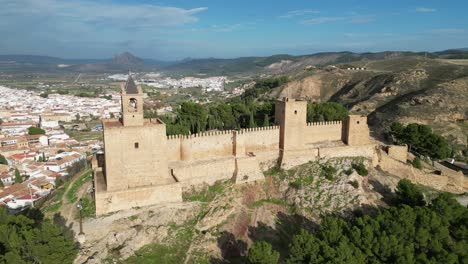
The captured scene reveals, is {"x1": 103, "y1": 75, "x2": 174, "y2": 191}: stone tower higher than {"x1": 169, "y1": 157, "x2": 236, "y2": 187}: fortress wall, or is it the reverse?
Answer: {"x1": 103, "y1": 75, "x2": 174, "y2": 191}: stone tower

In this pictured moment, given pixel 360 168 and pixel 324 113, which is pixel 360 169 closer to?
pixel 360 168

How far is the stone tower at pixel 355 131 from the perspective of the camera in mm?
27891

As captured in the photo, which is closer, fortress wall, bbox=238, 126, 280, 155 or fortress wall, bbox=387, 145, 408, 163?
fortress wall, bbox=238, 126, 280, 155

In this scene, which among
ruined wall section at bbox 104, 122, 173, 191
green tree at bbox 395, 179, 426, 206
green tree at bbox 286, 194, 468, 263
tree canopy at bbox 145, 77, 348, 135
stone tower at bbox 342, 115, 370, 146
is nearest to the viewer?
green tree at bbox 286, 194, 468, 263

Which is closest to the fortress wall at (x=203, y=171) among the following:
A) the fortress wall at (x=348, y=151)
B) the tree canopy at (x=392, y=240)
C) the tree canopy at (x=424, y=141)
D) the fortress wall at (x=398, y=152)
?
the fortress wall at (x=348, y=151)

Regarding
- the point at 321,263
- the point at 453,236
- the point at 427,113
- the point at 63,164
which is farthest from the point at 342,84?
the point at 321,263

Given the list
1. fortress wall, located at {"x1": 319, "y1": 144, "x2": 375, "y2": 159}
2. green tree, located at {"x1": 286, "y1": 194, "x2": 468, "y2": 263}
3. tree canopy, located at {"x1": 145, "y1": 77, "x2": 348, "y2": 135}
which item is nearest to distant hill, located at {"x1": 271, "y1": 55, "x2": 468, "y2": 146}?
tree canopy, located at {"x1": 145, "y1": 77, "x2": 348, "y2": 135}

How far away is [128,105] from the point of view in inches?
833

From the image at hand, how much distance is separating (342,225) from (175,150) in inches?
442

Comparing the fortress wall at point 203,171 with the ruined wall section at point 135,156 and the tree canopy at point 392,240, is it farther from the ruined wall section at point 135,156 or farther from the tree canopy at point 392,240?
the tree canopy at point 392,240

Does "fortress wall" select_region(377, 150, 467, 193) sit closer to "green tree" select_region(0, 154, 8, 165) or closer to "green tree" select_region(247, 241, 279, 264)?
"green tree" select_region(247, 241, 279, 264)

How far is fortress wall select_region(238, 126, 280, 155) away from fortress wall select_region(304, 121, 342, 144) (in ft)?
8.49

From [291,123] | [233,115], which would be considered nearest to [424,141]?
[291,123]

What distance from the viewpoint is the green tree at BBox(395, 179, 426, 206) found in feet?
76.5
